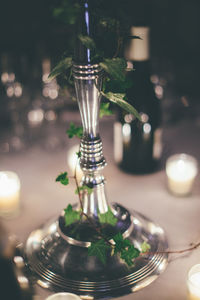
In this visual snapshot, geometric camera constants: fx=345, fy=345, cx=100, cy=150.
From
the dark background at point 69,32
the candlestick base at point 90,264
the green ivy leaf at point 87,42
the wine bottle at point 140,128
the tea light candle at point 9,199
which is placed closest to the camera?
the green ivy leaf at point 87,42

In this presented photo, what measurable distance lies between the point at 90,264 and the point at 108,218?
0.29 feet

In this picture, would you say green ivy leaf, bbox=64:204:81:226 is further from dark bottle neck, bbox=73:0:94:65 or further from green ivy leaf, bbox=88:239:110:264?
dark bottle neck, bbox=73:0:94:65

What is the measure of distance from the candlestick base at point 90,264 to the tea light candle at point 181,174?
0.19 meters

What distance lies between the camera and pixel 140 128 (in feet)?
3.10

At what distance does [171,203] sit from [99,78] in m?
0.42

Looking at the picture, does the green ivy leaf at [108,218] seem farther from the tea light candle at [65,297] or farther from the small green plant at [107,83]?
the tea light candle at [65,297]

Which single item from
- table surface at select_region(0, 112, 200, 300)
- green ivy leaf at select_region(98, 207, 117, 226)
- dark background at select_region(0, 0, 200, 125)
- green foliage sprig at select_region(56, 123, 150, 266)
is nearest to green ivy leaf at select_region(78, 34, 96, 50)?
green foliage sprig at select_region(56, 123, 150, 266)

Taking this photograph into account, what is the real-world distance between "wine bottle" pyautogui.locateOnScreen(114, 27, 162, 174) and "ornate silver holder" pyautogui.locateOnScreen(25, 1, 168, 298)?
279mm

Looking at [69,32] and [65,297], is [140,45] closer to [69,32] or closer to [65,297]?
[65,297]

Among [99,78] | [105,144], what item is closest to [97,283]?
[99,78]

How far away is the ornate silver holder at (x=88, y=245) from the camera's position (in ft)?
1.88

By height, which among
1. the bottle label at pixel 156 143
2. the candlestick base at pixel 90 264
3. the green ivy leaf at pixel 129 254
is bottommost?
the candlestick base at pixel 90 264

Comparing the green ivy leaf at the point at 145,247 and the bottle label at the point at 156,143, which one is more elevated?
the bottle label at the point at 156,143

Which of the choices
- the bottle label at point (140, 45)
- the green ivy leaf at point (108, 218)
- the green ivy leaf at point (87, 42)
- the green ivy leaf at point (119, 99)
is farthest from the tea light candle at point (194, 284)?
the bottle label at point (140, 45)
